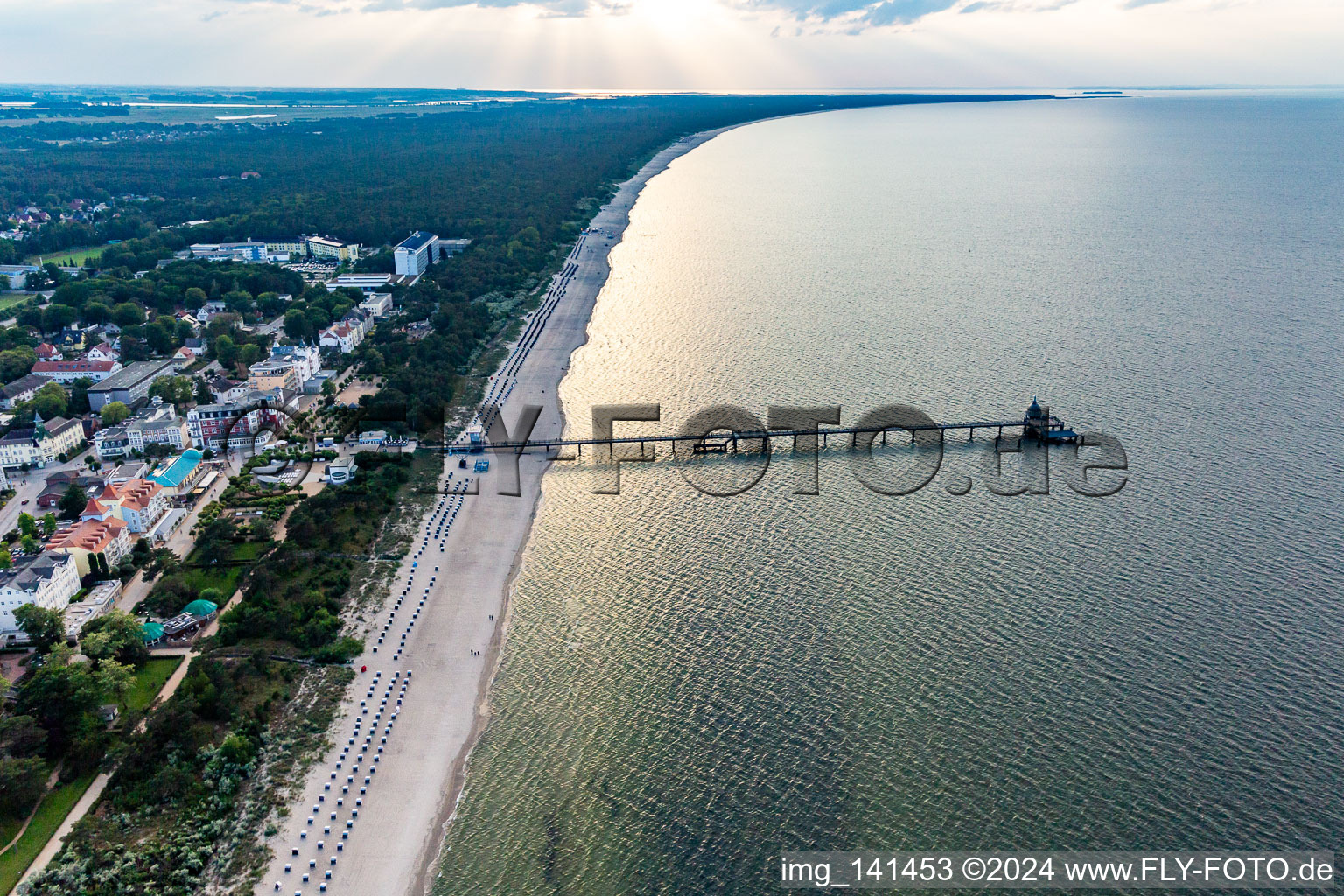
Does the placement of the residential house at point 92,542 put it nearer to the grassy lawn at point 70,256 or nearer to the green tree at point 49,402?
the green tree at point 49,402

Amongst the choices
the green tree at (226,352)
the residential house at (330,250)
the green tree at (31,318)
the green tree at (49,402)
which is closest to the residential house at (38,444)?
the green tree at (49,402)

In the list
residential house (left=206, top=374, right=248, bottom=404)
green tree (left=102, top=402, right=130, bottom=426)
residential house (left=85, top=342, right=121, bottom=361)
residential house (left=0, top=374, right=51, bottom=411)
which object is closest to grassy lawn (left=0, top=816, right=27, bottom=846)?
residential house (left=206, top=374, right=248, bottom=404)

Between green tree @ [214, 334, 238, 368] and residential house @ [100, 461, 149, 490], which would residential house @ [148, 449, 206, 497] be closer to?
residential house @ [100, 461, 149, 490]

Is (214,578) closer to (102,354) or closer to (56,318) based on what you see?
(102,354)

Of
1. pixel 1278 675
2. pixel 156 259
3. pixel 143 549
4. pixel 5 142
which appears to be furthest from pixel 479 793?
pixel 5 142

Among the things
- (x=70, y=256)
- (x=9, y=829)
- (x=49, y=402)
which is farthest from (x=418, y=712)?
(x=70, y=256)

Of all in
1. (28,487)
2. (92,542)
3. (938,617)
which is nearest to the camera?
(938,617)
